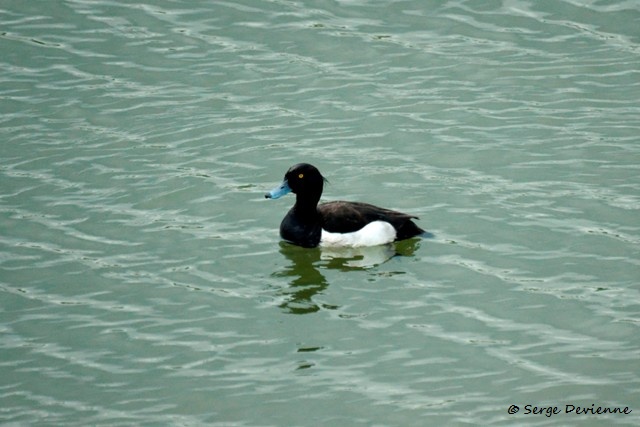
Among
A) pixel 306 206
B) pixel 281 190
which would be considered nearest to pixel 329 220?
pixel 306 206

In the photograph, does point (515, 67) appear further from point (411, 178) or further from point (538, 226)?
point (538, 226)

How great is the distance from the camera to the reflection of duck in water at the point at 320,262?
12.6 metres

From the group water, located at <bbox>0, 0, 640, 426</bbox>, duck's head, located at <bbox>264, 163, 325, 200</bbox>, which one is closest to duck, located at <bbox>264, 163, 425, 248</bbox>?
duck's head, located at <bbox>264, 163, 325, 200</bbox>

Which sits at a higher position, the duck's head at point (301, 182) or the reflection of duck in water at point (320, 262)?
the duck's head at point (301, 182)

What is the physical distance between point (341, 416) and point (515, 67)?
29.9ft

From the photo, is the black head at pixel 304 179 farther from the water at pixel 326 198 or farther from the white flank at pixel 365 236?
the water at pixel 326 198

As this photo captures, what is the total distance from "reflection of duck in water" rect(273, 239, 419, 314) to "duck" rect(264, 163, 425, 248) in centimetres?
9

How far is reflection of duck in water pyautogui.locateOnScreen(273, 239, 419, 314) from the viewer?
1262cm

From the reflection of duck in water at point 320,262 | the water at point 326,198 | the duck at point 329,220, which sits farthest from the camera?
the duck at point 329,220

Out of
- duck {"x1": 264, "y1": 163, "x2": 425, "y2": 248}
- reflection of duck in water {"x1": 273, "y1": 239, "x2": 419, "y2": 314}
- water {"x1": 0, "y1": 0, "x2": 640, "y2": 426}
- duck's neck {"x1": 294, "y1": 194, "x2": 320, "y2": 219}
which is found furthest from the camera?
duck's neck {"x1": 294, "y1": 194, "x2": 320, "y2": 219}

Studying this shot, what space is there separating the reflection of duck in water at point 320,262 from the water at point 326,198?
1.6 inches

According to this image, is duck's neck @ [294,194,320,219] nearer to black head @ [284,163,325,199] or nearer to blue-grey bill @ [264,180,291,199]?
black head @ [284,163,325,199]

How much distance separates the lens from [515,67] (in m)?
17.6

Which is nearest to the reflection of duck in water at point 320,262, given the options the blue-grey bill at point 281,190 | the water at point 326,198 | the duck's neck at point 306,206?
the water at point 326,198
